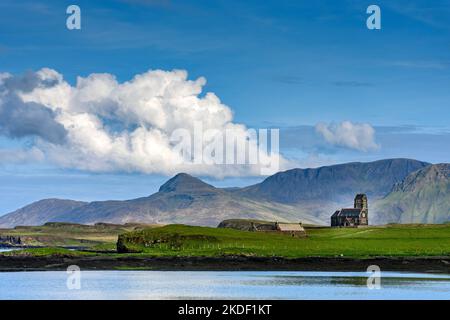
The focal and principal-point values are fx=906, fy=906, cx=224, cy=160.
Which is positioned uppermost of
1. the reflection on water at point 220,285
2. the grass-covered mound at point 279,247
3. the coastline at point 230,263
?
the grass-covered mound at point 279,247

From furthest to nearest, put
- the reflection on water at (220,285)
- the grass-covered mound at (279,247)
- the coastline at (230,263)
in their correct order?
the grass-covered mound at (279,247), the coastline at (230,263), the reflection on water at (220,285)

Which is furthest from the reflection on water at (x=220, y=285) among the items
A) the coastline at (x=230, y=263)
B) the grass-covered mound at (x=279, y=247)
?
the grass-covered mound at (x=279, y=247)

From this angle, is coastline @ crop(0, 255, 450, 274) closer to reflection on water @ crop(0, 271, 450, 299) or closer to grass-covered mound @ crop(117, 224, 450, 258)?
grass-covered mound @ crop(117, 224, 450, 258)

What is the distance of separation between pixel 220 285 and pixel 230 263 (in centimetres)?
4352

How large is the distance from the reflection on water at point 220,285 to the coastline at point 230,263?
728 centimetres

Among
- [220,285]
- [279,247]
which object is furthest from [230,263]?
[220,285]

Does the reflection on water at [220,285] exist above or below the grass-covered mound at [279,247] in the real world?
below

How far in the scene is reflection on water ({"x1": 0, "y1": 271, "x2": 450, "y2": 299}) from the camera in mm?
99625

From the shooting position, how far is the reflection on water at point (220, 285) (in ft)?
327

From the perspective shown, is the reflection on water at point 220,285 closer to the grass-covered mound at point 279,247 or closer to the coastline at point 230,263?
the coastline at point 230,263

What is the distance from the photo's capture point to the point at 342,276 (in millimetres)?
133750
